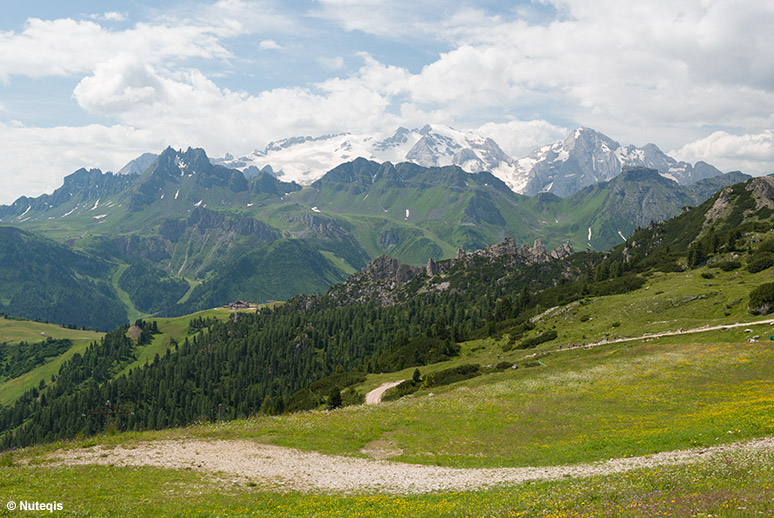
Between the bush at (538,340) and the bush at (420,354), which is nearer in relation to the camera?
the bush at (538,340)

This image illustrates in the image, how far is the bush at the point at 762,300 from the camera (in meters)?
79.3

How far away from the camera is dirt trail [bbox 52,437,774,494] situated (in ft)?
99.7

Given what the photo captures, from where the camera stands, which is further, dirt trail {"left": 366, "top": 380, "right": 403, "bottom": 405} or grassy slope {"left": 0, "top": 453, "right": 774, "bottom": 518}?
dirt trail {"left": 366, "top": 380, "right": 403, "bottom": 405}

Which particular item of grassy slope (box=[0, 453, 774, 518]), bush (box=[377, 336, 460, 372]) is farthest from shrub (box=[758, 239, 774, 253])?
grassy slope (box=[0, 453, 774, 518])

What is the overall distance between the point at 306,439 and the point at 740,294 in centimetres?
9132

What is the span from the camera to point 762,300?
7981cm

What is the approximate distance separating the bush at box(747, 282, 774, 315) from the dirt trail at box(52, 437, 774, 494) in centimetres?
6446

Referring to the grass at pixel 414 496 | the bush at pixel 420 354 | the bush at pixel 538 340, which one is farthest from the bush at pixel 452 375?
the grass at pixel 414 496

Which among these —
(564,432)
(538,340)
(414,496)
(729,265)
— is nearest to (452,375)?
(538,340)

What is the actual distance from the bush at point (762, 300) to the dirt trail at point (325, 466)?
6446 centimetres

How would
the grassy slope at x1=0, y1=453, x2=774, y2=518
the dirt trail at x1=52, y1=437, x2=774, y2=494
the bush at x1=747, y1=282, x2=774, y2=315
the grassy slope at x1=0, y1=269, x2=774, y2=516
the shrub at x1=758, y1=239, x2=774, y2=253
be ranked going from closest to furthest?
the grassy slope at x1=0, y1=453, x2=774, y2=518 → the grassy slope at x1=0, y1=269, x2=774, y2=516 → the dirt trail at x1=52, y1=437, x2=774, y2=494 → the bush at x1=747, y1=282, x2=774, y2=315 → the shrub at x1=758, y1=239, x2=774, y2=253

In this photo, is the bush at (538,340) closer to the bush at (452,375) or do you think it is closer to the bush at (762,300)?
the bush at (452,375)

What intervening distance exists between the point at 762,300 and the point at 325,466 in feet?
279

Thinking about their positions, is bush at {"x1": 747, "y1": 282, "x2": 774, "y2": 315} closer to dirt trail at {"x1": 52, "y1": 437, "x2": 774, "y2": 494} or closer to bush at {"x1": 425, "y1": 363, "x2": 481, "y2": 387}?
bush at {"x1": 425, "y1": 363, "x2": 481, "y2": 387}
